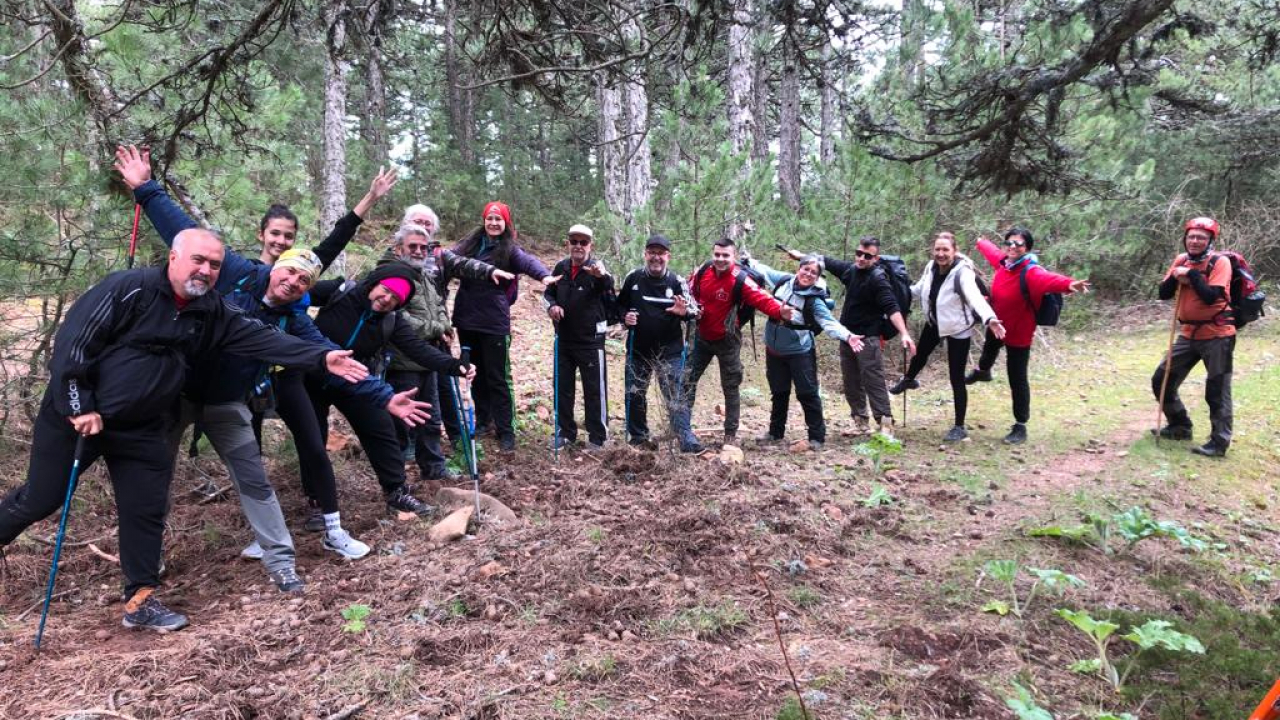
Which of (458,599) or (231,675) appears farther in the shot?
(458,599)

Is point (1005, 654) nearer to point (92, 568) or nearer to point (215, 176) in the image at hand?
point (92, 568)

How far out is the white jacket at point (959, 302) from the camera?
6.95m

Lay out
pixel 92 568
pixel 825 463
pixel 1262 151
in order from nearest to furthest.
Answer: pixel 92 568 → pixel 825 463 → pixel 1262 151

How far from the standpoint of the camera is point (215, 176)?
5.91 meters

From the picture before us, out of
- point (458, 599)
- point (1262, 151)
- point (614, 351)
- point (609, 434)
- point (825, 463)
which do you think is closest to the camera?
point (458, 599)

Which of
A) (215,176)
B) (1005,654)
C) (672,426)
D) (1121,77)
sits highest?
(1121,77)

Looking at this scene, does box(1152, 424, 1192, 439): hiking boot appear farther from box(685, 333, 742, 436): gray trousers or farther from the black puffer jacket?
the black puffer jacket

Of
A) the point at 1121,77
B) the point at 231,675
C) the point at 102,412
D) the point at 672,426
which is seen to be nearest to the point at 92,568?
the point at 102,412

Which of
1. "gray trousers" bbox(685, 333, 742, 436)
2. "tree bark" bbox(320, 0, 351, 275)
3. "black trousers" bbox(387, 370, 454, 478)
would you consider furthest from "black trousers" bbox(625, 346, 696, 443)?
"tree bark" bbox(320, 0, 351, 275)

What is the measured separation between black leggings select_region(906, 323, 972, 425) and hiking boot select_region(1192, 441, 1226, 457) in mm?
2147

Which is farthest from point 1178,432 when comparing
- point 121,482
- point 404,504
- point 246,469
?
point 121,482

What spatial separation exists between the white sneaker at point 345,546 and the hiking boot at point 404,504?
22.4 inches

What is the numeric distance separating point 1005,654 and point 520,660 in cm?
226

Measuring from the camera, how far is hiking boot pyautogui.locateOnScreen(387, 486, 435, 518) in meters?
5.20
